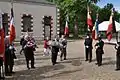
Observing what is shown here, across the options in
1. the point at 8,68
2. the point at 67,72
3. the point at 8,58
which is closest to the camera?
the point at 8,58

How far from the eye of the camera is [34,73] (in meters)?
18.8

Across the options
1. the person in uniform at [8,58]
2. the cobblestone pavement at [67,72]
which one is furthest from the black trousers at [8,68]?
the cobblestone pavement at [67,72]

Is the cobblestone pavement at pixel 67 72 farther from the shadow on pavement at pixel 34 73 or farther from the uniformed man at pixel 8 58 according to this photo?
the uniformed man at pixel 8 58

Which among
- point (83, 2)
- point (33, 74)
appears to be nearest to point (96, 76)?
point (33, 74)

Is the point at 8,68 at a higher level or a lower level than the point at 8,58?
lower

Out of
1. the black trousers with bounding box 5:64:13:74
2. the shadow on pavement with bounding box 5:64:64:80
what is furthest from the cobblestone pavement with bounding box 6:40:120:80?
the black trousers with bounding box 5:64:13:74

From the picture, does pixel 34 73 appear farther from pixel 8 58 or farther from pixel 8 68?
pixel 8 58

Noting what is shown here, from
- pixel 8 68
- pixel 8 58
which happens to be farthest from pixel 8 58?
pixel 8 68

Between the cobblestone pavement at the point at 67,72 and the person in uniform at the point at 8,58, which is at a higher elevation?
the person in uniform at the point at 8,58

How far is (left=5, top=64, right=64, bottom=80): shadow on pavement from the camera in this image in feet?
56.9

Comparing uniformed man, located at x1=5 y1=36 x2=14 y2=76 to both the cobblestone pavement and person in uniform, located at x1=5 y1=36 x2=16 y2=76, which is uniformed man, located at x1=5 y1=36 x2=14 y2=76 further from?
the cobblestone pavement

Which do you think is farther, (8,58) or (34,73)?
(34,73)

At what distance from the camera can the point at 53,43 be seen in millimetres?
22844

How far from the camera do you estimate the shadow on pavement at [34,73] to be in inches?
682
